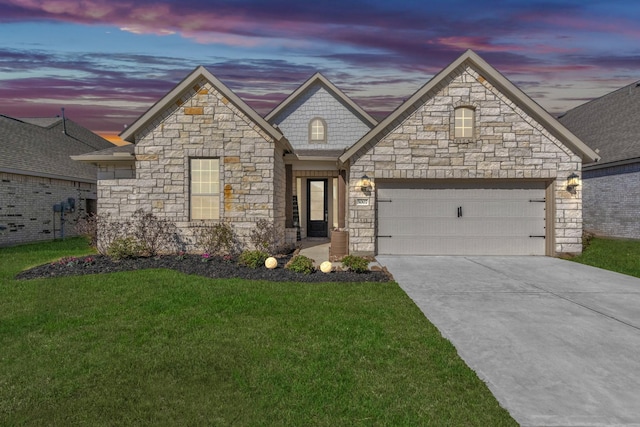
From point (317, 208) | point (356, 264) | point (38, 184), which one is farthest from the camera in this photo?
point (317, 208)

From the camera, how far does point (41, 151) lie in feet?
67.5

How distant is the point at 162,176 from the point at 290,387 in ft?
32.9

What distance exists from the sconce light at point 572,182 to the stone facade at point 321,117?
8.91 meters

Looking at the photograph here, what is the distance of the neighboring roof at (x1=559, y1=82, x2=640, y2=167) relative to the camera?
57.8ft

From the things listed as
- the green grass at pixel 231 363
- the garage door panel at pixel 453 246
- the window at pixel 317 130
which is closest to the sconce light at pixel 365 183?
the garage door panel at pixel 453 246

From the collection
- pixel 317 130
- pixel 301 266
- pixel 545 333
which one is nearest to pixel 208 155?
pixel 301 266

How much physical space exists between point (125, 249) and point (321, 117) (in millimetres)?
10839

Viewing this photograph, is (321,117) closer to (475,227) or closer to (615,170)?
(475,227)

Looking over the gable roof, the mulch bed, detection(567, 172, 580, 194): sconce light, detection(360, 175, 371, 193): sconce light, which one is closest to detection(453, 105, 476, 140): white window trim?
detection(360, 175, 371, 193): sconce light

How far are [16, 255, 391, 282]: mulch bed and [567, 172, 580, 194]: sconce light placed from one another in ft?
23.0

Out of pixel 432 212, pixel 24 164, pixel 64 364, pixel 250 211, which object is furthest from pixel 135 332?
pixel 24 164

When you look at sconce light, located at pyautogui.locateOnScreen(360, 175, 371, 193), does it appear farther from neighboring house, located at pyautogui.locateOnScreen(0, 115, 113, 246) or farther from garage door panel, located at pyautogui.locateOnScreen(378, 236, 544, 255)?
neighboring house, located at pyautogui.locateOnScreen(0, 115, 113, 246)

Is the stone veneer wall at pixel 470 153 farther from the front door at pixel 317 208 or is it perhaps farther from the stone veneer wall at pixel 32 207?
the stone veneer wall at pixel 32 207

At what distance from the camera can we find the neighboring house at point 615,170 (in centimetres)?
1680
